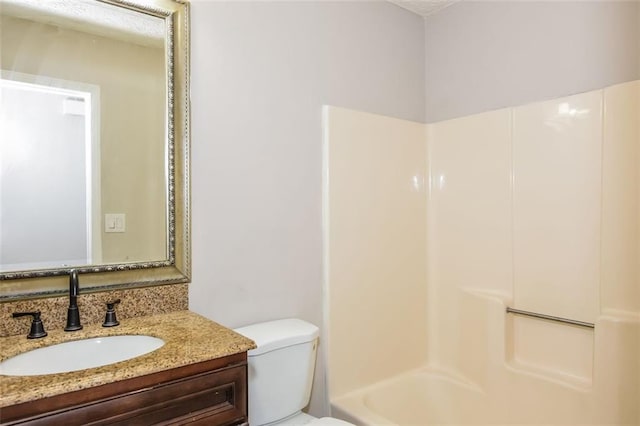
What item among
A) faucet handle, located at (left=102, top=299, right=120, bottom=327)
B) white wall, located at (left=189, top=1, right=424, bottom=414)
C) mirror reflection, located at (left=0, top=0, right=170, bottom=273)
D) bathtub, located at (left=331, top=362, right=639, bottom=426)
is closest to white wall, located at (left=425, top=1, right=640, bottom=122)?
white wall, located at (left=189, top=1, right=424, bottom=414)

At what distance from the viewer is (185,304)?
1.65 metres

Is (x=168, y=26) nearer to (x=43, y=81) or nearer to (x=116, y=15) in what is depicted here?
(x=116, y=15)

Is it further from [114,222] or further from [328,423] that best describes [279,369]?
[114,222]

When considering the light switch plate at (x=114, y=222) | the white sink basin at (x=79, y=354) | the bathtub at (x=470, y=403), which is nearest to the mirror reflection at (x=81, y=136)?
the light switch plate at (x=114, y=222)

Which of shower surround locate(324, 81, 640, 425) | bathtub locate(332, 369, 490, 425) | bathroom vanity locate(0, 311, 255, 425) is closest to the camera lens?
bathroom vanity locate(0, 311, 255, 425)

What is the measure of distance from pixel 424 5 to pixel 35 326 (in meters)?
2.38

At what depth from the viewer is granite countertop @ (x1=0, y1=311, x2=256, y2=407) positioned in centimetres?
93

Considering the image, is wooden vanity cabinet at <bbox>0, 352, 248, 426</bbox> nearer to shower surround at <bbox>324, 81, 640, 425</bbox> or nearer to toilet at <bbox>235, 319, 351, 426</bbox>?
toilet at <bbox>235, 319, 351, 426</bbox>

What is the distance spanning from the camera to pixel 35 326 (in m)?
1.28

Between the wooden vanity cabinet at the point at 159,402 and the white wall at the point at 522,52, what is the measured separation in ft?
6.00

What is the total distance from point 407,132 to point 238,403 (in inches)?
67.8

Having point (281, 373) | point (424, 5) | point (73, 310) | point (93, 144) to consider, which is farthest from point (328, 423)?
point (424, 5)

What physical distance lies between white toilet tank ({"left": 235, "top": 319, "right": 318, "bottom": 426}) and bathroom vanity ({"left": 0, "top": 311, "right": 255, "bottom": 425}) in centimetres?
30

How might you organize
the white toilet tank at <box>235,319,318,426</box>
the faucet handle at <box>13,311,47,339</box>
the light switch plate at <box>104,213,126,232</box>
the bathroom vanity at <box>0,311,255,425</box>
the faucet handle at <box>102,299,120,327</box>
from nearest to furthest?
1. the bathroom vanity at <box>0,311,255,425</box>
2. the faucet handle at <box>13,311,47,339</box>
3. the faucet handle at <box>102,299,120,327</box>
4. the light switch plate at <box>104,213,126,232</box>
5. the white toilet tank at <box>235,319,318,426</box>
